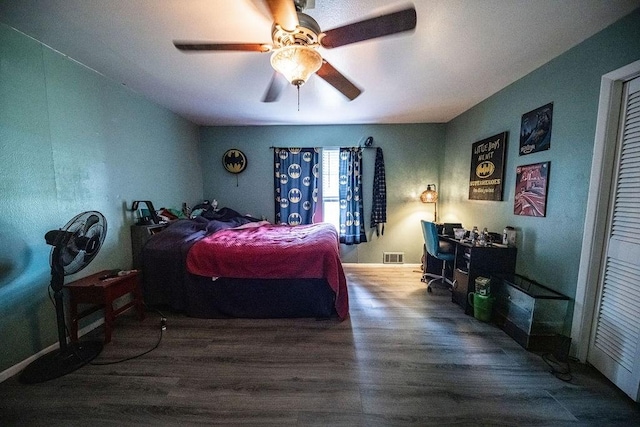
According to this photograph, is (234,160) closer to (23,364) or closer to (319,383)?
(23,364)

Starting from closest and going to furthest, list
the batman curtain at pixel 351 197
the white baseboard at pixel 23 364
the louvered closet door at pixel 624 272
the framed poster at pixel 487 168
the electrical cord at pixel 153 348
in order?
the louvered closet door at pixel 624 272, the white baseboard at pixel 23 364, the electrical cord at pixel 153 348, the framed poster at pixel 487 168, the batman curtain at pixel 351 197

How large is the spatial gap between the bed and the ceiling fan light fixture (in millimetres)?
1500

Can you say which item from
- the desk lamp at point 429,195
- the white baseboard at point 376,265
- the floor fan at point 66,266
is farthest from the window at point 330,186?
the floor fan at point 66,266

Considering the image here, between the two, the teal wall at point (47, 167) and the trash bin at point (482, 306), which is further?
the trash bin at point (482, 306)

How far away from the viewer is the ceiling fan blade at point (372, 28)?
1.13m

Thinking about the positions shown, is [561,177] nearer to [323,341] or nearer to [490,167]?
[490,167]

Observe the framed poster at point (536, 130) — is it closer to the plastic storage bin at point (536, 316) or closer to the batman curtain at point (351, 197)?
the plastic storage bin at point (536, 316)

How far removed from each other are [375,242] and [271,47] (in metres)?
3.30

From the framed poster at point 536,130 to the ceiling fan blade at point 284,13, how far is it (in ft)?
7.47

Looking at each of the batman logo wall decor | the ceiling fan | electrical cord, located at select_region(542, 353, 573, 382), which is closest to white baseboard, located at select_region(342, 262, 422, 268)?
electrical cord, located at select_region(542, 353, 573, 382)

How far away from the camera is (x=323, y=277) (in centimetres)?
222

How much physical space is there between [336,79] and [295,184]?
233cm

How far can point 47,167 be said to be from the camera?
176 cm

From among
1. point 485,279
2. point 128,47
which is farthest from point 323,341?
point 128,47
